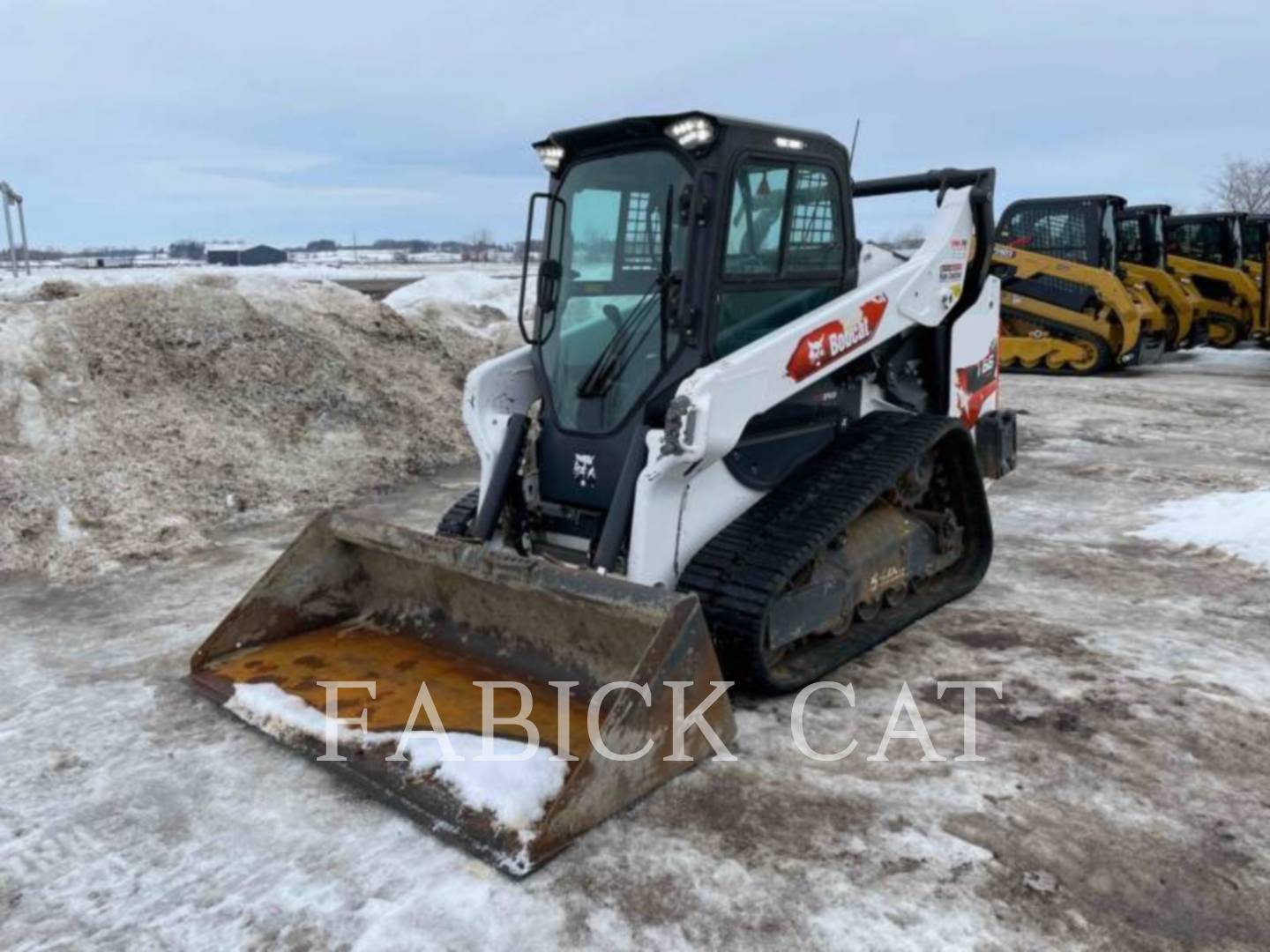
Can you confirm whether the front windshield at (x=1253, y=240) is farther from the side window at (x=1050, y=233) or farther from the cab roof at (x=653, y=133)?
the cab roof at (x=653, y=133)

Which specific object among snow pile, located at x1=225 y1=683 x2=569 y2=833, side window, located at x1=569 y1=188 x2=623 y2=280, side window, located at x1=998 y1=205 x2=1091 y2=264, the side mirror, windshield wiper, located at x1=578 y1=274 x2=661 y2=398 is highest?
side window, located at x1=998 y1=205 x2=1091 y2=264

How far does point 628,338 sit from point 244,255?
58778 millimetres

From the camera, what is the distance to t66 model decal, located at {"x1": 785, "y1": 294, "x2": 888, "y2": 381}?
13.6ft

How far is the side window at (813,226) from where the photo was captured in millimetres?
4340

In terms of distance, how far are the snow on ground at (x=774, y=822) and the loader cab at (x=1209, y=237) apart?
15.0 metres

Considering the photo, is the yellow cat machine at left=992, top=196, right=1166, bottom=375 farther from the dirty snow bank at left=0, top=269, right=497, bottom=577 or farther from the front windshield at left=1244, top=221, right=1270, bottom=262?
the dirty snow bank at left=0, top=269, right=497, bottom=577

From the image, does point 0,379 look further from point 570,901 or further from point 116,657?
point 570,901

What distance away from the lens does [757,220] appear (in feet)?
13.7

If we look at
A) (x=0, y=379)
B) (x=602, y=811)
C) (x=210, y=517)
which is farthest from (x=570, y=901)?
(x=0, y=379)

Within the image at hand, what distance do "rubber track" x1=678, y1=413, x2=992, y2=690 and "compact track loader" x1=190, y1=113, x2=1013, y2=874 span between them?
→ 14 mm

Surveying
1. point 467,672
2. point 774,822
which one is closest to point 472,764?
point 467,672

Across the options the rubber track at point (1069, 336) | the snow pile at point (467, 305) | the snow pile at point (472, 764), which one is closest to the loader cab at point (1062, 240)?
the rubber track at point (1069, 336)

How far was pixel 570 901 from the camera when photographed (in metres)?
2.68

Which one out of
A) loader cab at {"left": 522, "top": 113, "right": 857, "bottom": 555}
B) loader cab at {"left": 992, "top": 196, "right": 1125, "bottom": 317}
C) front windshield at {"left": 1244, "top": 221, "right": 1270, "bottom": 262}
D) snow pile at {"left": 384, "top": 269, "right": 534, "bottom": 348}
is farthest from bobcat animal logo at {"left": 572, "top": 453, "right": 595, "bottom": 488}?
front windshield at {"left": 1244, "top": 221, "right": 1270, "bottom": 262}
